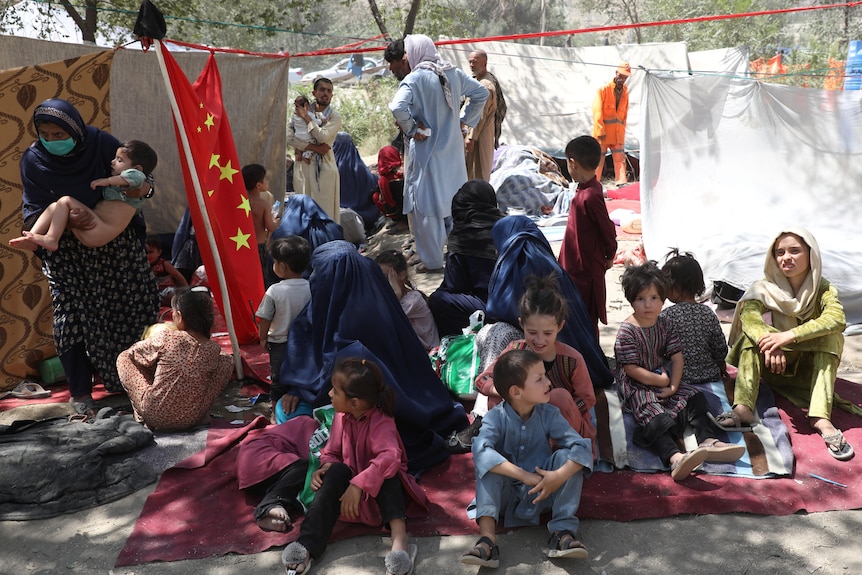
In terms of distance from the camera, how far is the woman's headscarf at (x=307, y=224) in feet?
20.0

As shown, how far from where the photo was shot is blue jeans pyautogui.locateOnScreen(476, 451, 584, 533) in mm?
3008

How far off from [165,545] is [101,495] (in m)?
0.52

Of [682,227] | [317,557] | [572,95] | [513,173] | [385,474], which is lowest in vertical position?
[317,557]

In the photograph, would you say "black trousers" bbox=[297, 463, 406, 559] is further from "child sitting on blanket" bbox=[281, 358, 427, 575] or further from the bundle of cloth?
the bundle of cloth

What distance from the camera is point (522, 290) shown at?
401 cm

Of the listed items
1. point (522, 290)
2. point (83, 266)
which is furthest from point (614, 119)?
point (83, 266)

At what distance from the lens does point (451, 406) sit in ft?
12.8

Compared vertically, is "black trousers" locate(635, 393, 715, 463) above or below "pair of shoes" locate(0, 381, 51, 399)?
below

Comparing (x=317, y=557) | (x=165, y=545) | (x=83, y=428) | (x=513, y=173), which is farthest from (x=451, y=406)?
(x=513, y=173)

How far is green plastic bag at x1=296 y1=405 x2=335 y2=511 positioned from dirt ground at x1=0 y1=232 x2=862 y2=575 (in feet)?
0.85

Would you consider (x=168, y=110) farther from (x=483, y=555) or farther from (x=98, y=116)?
(x=483, y=555)

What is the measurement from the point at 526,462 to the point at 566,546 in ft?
1.23

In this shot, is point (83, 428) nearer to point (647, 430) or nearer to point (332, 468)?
point (332, 468)

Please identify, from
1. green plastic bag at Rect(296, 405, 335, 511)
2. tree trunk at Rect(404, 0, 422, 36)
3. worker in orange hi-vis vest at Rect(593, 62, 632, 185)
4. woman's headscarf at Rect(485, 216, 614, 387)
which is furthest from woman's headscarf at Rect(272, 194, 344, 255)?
worker in orange hi-vis vest at Rect(593, 62, 632, 185)
